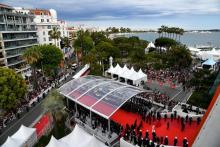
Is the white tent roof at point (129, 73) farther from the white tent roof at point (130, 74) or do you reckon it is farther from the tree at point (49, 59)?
the tree at point (49, 59)

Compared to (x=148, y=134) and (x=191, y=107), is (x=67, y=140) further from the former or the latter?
(x=191, y=107)

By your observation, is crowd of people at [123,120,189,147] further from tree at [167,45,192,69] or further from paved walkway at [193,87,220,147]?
tree at [167,45,192,69]

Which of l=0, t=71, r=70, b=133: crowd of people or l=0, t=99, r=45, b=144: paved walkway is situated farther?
l=0, t=71, r=70, b=133: crowd of people

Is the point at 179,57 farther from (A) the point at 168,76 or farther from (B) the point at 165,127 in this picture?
(B) the point at 165,127

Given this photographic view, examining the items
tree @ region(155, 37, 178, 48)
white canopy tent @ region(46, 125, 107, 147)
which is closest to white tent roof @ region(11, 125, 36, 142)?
white canopy tent @ region(46, 125, 107, 147)

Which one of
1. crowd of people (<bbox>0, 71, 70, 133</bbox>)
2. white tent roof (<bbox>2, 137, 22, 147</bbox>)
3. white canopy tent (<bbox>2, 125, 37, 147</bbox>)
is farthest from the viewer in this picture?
crowd of people (<bbox>0, 71, 70, 133</bbox>)

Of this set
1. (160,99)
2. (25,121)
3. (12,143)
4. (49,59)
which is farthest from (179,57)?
(12,143)
